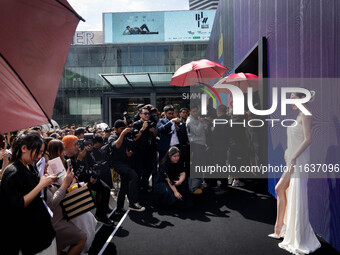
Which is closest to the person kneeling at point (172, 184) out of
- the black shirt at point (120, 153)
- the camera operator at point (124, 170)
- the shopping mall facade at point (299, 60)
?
the camera operator at point (124, 170)

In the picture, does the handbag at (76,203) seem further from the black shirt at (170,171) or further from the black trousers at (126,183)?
the black shirt at (170,171)

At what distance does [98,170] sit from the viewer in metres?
4.85

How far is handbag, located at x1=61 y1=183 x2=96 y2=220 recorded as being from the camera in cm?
305

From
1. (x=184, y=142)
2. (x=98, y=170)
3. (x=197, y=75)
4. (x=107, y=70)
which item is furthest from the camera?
(x=107, y=70)

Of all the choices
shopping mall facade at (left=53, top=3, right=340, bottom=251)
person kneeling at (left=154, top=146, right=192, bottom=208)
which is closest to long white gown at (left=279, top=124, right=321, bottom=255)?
shopping mall facade at (left=53, top=3, right=340, bottom=251)

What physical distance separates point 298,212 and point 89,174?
316cm

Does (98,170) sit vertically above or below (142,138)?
below

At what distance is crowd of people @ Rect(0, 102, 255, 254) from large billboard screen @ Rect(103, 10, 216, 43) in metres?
27.0

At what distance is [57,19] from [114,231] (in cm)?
336

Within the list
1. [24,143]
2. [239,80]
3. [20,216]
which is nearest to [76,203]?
[20,216]

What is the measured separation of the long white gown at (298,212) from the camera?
3.47 meters

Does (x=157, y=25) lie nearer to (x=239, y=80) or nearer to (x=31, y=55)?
(x=239, y=80)

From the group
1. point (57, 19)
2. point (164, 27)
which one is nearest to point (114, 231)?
point (57, 19)

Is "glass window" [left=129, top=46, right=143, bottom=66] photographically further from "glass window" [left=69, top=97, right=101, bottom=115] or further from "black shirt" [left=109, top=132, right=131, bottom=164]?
"black shirt" [left=109, top=132, right=131, bottom=164]
